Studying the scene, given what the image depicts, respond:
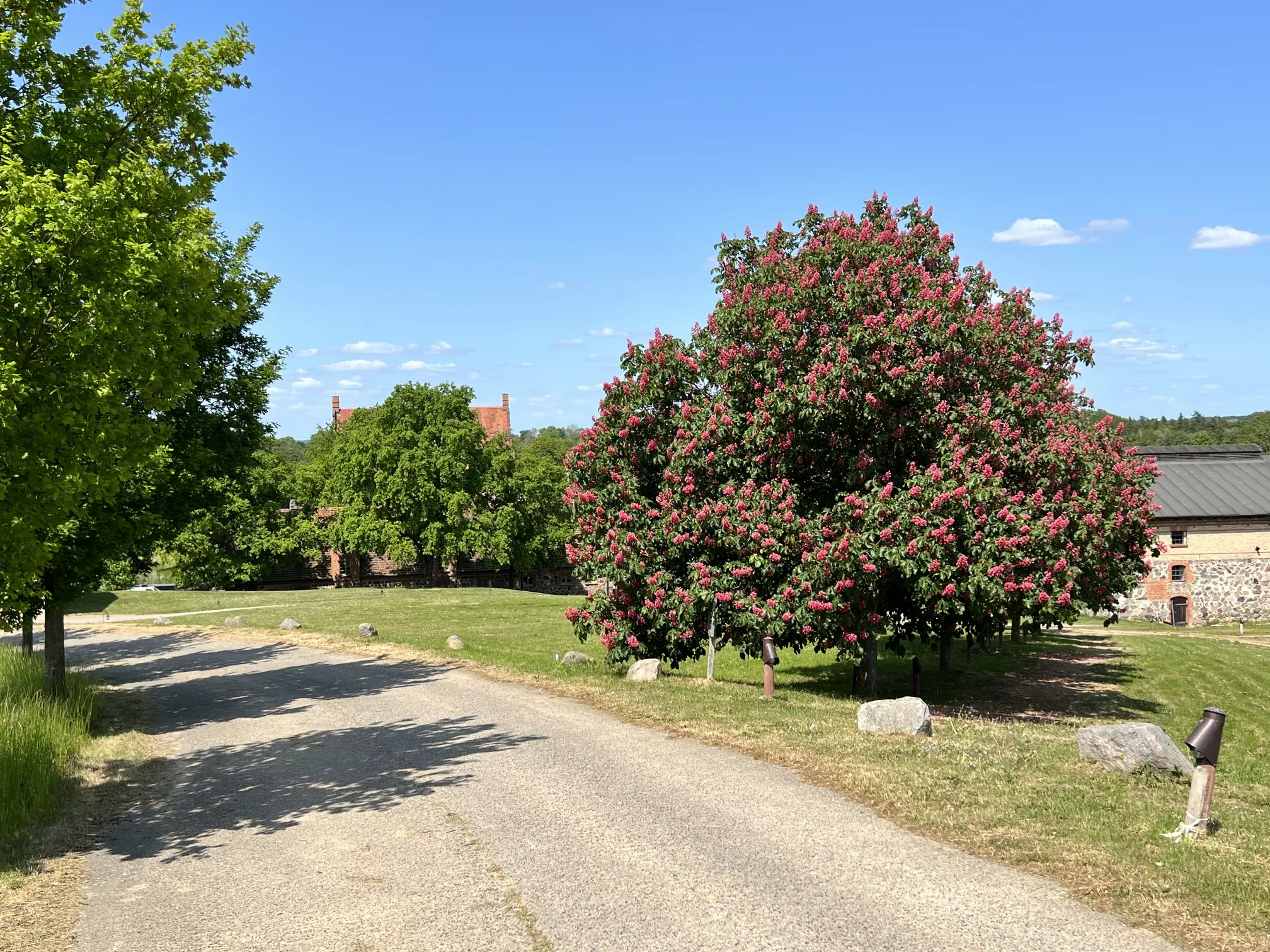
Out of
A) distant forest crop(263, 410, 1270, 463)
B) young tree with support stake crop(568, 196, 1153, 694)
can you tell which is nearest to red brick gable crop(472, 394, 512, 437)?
distant forest crop(263, 410, 1270, 463)

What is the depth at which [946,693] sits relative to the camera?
2173 centimetres

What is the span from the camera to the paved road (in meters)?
5.90

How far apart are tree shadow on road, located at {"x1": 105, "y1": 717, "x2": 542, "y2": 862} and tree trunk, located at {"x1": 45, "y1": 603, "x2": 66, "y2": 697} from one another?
5.29 metres

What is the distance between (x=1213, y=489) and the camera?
161 feet

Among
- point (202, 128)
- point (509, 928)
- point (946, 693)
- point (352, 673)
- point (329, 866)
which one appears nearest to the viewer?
point (509, 928)

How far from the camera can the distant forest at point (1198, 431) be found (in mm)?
112125

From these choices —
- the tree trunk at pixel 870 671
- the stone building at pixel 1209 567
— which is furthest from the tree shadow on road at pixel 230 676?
the stone building at pixel 1209 567

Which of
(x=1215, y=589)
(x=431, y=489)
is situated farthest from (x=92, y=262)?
(x=1215, y=589)

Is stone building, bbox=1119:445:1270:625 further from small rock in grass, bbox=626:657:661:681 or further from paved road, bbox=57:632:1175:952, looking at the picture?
paved road, bbox=57:632:1175:952

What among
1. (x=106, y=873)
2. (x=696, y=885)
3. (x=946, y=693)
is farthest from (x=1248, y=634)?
(x=106, y=873)

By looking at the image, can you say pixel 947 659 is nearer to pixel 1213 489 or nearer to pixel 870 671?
pixel 870 671

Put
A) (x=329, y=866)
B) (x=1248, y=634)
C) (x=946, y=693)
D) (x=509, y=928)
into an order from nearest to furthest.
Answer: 1. (x=509, y=928)
2. (x=329, y=866)
3. (x=946, y=693)
4. (x=1248, y=634)

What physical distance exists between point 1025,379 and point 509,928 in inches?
633

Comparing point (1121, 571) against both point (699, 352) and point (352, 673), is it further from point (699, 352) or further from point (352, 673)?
point (352, 673)
